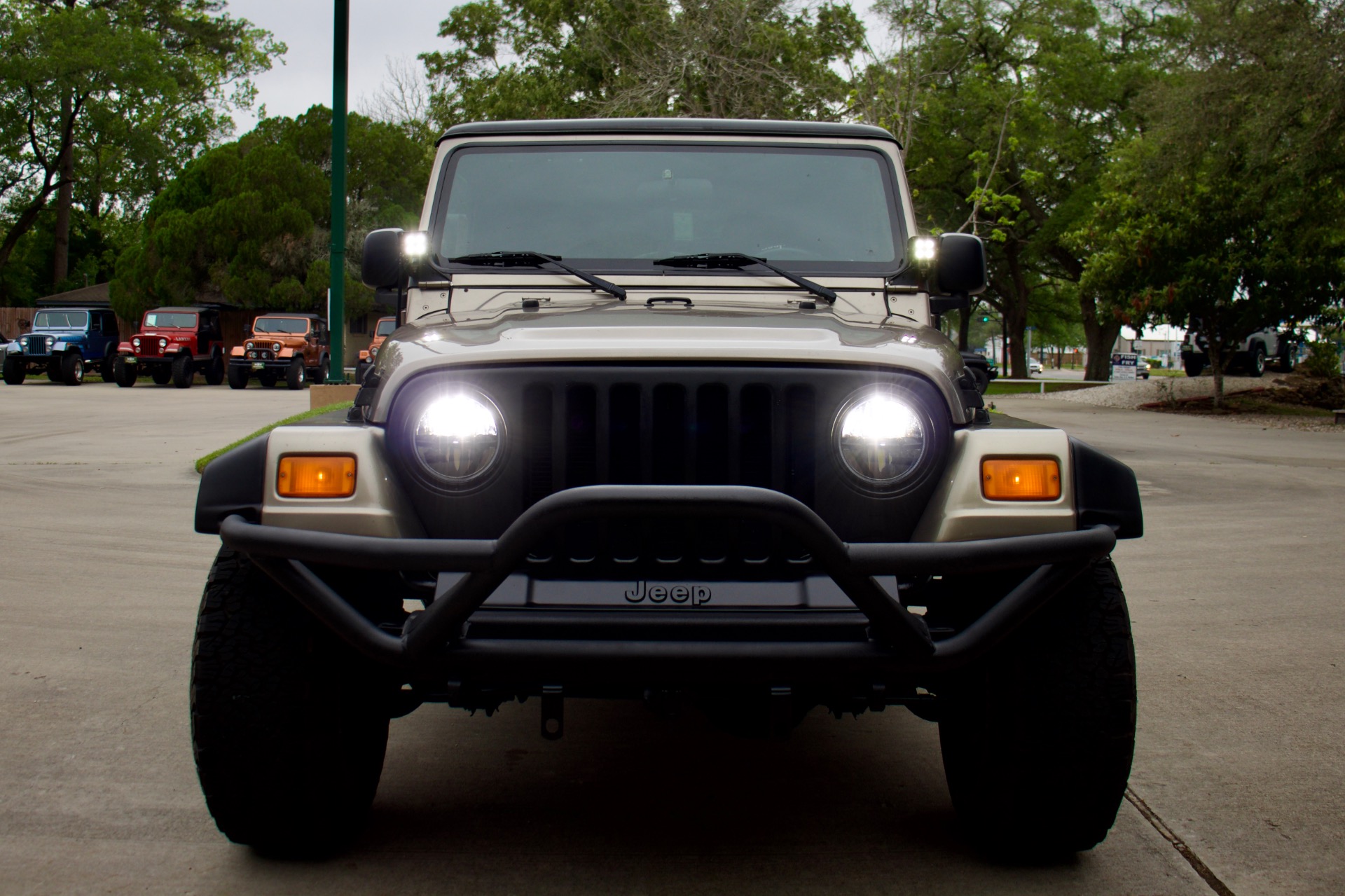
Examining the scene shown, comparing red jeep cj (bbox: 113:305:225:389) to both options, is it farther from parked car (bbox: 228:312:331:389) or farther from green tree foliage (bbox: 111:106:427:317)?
green tree foliage (bbox: 111:106:427:317)

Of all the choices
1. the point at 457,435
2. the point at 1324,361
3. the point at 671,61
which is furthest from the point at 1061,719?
the point at 1324,361

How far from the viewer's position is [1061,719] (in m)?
2.72

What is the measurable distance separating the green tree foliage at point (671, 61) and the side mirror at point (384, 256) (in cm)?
1554

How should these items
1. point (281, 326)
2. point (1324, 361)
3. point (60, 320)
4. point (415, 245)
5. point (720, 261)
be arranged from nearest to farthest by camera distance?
point (720, 261) → point (415, 245) → point (1324, 361) → point (281, 326) → point (60, 320)

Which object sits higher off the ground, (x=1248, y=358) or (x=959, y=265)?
(x=1248, y=358)

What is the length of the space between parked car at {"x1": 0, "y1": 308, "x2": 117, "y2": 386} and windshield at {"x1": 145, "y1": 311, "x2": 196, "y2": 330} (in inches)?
63.7

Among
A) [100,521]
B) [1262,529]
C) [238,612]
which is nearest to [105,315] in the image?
[100,521]

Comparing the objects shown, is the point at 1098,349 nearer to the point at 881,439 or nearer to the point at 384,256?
the point at 384,256

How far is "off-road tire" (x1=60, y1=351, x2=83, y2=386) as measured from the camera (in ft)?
100

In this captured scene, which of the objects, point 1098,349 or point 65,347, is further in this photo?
point 1098,349

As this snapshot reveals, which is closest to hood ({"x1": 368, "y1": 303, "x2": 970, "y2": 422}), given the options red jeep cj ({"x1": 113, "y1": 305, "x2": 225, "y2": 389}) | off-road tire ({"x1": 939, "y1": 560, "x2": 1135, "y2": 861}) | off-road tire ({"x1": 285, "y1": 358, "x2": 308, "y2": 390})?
off-road tire ({"x1": 939, "y1": 560, "x2": 1135, "y2": 861})

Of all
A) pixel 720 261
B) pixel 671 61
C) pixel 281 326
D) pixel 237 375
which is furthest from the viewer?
pixel 281 326

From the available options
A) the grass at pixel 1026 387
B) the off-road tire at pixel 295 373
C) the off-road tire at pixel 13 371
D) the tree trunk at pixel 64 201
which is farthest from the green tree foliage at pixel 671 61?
the tree trunk at pixel 64 201

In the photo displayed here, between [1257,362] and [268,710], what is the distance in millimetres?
33350
